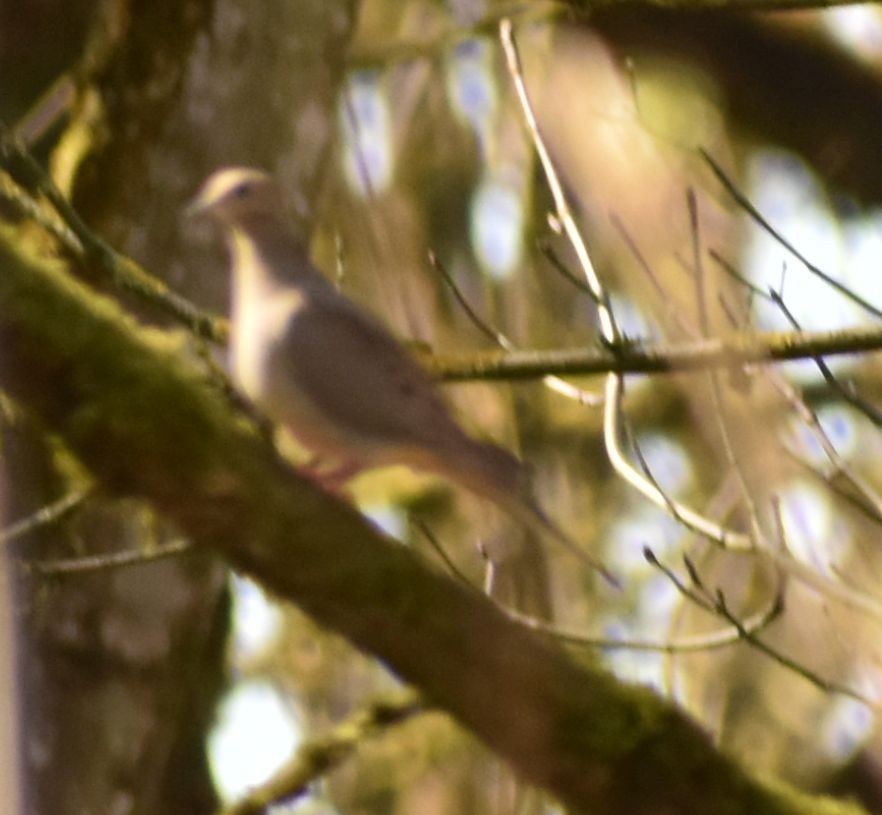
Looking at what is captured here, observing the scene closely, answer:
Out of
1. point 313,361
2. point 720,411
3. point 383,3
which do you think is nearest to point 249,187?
point 313,361

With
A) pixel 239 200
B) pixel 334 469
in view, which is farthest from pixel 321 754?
pixel 239 200

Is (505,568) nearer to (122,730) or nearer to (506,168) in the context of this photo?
(122,730)

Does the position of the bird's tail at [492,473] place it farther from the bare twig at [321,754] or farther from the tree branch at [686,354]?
the bare twig at [321,754]

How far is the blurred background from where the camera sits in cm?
187

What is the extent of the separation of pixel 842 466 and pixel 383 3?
232 cm

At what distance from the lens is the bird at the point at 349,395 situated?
1.53 m

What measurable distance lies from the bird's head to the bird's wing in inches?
9.9

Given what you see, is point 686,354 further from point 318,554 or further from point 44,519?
point 44,519

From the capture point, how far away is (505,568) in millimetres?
2422

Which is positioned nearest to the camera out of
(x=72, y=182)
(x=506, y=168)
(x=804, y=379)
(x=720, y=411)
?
(x=720, y=411)

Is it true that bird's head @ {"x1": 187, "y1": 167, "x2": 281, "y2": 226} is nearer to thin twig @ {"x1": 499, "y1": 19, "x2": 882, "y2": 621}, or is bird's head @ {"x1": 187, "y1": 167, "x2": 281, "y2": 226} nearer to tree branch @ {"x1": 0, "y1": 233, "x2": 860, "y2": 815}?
thin twig @ {"x1": 499, "y1": 19, "x2": 882, "y2": 621}

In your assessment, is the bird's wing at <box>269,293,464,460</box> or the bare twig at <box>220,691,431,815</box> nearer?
the bare twig at <box>220,691,431,815</box>

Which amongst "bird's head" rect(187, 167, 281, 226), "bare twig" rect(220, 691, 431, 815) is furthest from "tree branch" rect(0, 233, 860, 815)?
"bird's head" rect(187, 167, 281, 226)

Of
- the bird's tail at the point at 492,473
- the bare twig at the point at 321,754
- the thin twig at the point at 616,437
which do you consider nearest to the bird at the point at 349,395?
the bird's tail at the point at 492,473
